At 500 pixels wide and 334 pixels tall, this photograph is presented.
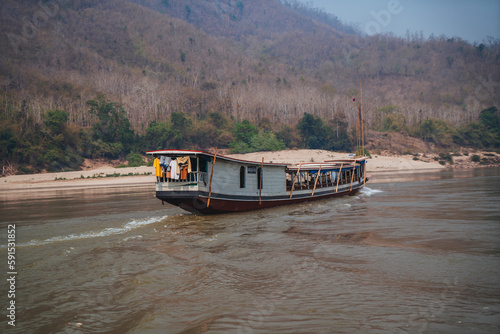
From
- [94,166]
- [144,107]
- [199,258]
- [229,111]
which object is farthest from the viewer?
[229,111]

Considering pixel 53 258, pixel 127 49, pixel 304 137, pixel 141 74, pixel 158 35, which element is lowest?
pixel 53 258

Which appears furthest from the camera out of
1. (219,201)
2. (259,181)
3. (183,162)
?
(259,181)

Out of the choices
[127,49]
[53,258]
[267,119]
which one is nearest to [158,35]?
[127,49]

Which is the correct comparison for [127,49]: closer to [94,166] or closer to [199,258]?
[94,166]

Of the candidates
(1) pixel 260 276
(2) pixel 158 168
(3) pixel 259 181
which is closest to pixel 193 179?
(2) pixel 158 168

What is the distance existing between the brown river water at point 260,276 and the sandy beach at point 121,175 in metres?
24.3

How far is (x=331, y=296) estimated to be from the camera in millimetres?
6746

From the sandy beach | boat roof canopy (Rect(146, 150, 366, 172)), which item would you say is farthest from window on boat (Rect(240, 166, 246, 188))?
the sandy beach

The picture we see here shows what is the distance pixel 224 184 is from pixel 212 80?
3616 inches

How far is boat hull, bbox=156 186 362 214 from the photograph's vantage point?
→ 52.1 ft

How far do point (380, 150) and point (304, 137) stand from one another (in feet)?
43.9

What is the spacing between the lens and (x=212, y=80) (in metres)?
105

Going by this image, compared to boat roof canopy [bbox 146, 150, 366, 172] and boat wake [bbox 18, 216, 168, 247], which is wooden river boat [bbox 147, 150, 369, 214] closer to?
boat roof canopy [bbox 146, 150, 366, 172]

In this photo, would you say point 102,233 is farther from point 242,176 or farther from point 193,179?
point 242,176
